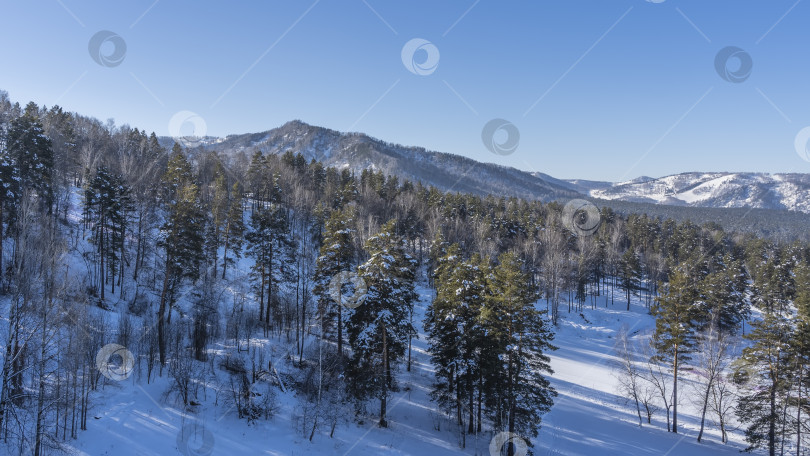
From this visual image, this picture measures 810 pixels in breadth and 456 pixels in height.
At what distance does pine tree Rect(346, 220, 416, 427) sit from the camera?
→ 22.9 meters

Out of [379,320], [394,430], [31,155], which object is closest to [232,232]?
[31,155]

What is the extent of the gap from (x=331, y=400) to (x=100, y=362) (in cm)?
1339

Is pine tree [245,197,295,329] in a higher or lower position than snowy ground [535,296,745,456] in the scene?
higher

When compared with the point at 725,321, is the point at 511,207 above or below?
above

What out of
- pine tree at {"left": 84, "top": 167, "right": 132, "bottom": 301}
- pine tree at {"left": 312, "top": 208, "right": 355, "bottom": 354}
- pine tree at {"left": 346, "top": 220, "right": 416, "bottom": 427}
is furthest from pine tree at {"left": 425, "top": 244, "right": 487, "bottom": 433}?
pine tree at {"left": 84, "top": 167, "right": 132, "bottom": 301}

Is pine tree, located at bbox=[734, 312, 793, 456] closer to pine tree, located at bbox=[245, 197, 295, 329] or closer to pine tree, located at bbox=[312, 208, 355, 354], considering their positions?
pine tree, located at bbox=[312, 208, 355, 354]

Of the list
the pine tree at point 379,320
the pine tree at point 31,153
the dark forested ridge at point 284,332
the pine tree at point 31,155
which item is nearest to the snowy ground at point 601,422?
the dark forested ridge at point 284,332

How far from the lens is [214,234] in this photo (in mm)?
42656

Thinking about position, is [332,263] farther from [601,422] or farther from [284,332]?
[601,422]

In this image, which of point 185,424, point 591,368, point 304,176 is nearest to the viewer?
point 185,424

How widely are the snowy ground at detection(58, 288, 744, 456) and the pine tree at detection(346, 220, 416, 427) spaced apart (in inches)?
107

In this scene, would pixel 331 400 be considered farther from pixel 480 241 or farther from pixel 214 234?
pixel 480 241

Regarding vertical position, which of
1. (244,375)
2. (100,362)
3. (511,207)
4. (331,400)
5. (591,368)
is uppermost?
(511,207)

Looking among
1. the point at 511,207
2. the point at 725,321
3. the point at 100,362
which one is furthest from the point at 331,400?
the point at 511,207
